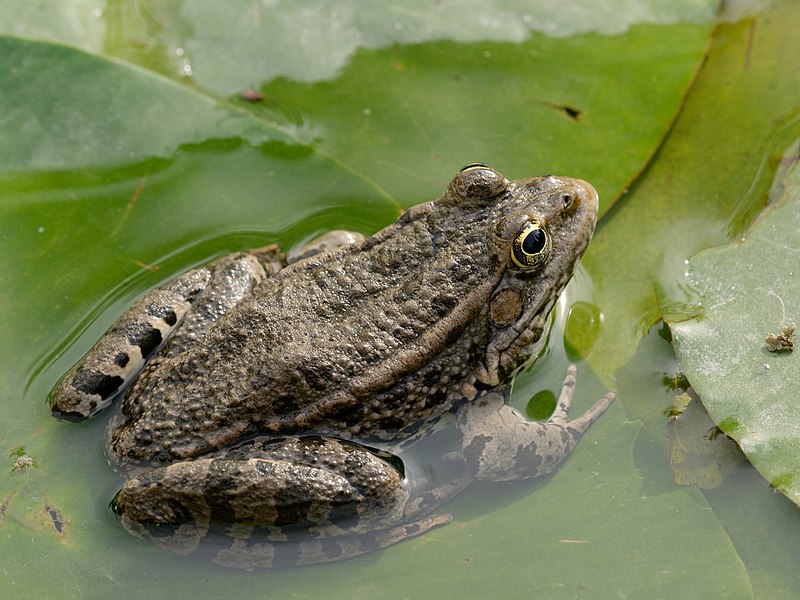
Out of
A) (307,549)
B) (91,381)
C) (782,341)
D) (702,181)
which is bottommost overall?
(307,549)

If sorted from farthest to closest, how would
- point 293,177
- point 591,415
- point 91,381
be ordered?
point 293,177 < point 591,415 < point 91,381

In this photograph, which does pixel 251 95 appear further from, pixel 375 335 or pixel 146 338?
pixel 375 335

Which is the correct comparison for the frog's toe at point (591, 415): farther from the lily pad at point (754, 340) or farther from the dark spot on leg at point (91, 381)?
the dark spot on leg at point (91, 381)

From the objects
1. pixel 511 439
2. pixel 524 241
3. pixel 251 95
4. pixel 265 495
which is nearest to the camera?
pixel 265 495

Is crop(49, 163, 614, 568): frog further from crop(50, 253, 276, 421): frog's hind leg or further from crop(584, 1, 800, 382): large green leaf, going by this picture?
crop(584, 1, 800, 382): large green leaf

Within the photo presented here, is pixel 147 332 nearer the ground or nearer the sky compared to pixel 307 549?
nearer the sky

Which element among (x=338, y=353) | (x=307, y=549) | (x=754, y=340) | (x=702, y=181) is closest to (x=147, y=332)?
(x=338, y=353)

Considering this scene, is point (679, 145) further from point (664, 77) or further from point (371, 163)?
point (371, 163)

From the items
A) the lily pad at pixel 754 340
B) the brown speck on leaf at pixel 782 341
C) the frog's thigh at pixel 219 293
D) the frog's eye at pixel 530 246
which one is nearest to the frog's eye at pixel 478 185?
the frog's eye at pixel 530 246

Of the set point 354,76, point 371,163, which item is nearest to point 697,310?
point 371,163
